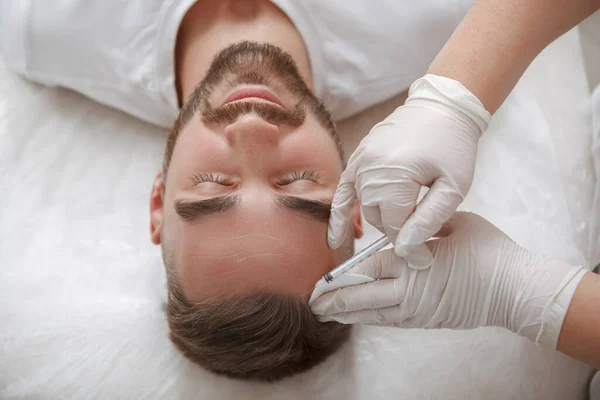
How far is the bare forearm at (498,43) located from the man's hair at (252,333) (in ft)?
1.85

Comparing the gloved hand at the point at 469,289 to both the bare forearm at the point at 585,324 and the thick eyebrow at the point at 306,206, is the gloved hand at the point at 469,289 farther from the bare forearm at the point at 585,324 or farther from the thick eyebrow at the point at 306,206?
the thick eyebrow at the point at 306,206

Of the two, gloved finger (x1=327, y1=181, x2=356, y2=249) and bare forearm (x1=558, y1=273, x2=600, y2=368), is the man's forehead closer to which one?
gloved finger (x1=327, y1=181, x2=356, y2=249)

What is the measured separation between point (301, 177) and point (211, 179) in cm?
19

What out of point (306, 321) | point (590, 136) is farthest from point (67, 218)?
point (590, 136)

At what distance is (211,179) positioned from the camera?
1.18 metres

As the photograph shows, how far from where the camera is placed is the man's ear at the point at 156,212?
135cm

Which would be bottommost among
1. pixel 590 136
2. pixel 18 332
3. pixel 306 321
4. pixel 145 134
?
pixel 18 332

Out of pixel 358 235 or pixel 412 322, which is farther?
pixel 358 235

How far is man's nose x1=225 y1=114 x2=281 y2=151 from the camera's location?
1152mm

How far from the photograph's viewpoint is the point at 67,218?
1.56m

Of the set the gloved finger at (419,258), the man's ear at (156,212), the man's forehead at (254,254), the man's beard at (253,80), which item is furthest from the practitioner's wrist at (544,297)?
the man's ear at (156,212)

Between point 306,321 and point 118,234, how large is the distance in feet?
2.23

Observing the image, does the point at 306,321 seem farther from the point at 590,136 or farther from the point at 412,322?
the point at 590,136


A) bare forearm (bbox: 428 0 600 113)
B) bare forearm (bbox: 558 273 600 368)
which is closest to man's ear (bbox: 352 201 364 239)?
bare forearm (bbox: 428 0 600 113)
